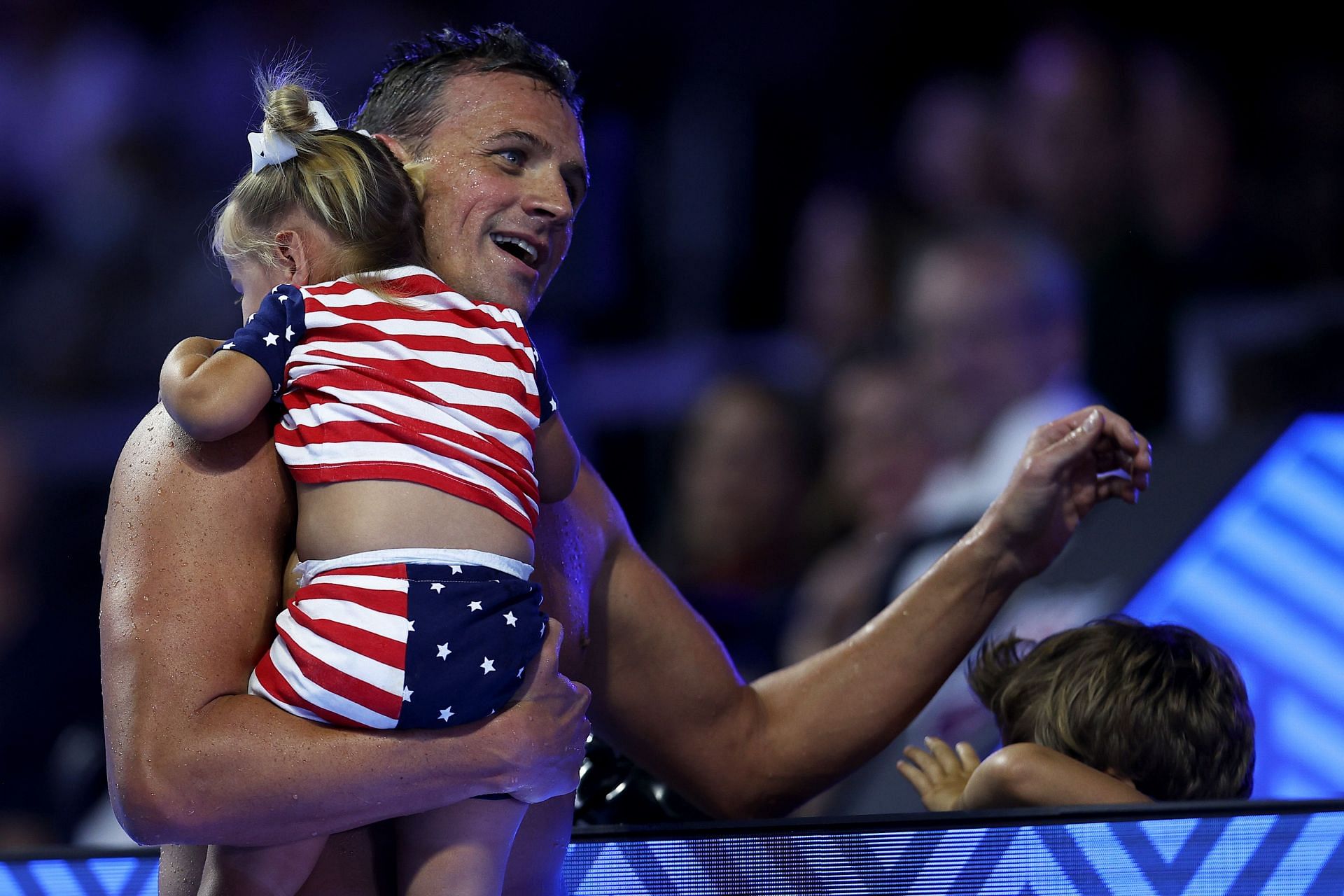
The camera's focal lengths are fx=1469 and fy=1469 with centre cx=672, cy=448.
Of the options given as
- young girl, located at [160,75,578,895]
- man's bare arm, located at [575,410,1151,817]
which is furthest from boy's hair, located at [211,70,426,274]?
man's bare arm, located at [575,410,1151,817]

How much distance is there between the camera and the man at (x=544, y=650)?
1214 mm

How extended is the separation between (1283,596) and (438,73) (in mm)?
1511

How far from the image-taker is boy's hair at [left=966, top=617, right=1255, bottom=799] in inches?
61.1

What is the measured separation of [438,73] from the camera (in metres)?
1.67

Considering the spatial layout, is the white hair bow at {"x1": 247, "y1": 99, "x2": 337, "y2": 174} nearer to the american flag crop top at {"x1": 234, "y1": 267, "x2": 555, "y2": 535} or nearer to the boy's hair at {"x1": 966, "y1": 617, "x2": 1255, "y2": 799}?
the american flag crop top at {"x1": 234, "y1": 267, "x2": 555, "y2": 535}

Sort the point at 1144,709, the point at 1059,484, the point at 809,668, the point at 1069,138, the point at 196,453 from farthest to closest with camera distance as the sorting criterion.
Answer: the point at 1069,138 → the point at 809,668 → the point at 1059,484 → the point at 1144,709 → the point at 196,453

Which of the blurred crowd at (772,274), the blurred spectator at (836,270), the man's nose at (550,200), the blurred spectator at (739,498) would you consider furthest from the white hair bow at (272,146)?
the blurred spectator at (836,270)

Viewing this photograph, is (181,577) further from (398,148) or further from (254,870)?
(398,148)

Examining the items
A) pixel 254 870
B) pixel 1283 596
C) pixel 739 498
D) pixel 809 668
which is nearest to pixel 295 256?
pixel 254 870

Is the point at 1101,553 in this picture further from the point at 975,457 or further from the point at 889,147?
the point at 889,147

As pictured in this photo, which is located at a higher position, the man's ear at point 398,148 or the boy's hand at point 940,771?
the man's ear at point 398,148

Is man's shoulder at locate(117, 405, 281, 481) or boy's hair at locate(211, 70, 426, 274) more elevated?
boy's hair at locate(211, 70, 426, 274)

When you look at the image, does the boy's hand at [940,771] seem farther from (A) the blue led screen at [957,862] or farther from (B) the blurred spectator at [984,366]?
(B) the blurred spectator at [984,366]

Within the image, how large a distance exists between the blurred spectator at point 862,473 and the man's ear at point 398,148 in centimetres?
228
